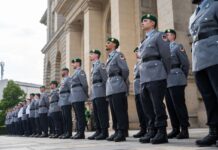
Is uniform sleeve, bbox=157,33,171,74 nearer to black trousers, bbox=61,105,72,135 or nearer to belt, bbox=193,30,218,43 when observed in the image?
belt, bbox=193,30,218,43

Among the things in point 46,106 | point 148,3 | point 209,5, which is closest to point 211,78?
point 209,5

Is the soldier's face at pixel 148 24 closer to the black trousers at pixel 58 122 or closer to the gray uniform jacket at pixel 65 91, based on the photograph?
the gray uniform jacket at pixel 65 91

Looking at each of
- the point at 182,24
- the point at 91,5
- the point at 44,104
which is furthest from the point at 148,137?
the point at 91,5

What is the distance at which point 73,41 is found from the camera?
1950cm

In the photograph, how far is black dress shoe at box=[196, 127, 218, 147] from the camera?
11.1ft

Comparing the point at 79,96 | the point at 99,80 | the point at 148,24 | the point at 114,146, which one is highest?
the point at 148,24

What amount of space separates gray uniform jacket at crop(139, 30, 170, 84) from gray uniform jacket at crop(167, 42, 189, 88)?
2.96ft

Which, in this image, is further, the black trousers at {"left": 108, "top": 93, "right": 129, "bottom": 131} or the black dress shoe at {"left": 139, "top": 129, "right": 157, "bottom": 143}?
the black trousers at {"left": 108, "top": 93, "right": 129, "bottom": 131}

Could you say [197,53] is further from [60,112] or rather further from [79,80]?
[60,112]

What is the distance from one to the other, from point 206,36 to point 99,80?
302cm

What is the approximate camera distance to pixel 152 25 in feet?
15.0

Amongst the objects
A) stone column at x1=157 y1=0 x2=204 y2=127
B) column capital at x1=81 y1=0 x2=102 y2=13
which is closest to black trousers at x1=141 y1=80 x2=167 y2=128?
stone column at x1=157 y1=0 x2=204 y2=127

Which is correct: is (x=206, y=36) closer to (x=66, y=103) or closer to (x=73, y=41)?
(x=66, y=103)

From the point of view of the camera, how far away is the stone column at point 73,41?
19281mm
